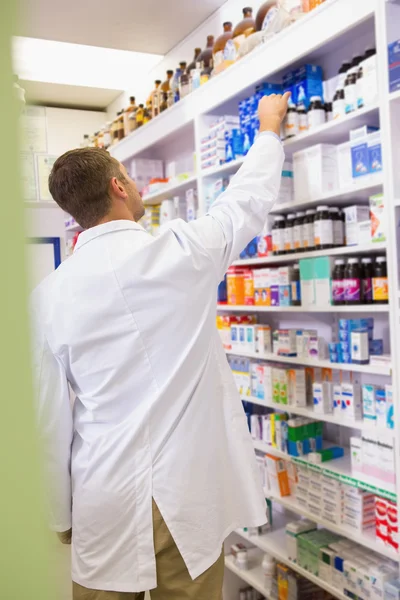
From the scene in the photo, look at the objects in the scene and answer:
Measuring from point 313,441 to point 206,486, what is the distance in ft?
4.66

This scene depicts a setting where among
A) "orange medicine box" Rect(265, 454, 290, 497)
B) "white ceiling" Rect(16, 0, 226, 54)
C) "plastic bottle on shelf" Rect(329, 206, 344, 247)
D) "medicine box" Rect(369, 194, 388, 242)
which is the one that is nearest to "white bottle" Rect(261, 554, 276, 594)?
"orange medicine box" Rect(265, 454, 290, 497)

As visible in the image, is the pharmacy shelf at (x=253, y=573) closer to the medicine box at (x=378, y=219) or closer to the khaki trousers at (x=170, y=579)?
the khaki trousers at (x=170, y=579)

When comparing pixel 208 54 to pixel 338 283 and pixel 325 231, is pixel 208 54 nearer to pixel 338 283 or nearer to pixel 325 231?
pixel 325 231

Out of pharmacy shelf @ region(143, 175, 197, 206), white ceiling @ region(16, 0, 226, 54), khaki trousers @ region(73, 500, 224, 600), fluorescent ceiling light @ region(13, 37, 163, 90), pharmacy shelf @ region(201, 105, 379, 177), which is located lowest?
khaki trousers @ region(73, 500, 224, 600)

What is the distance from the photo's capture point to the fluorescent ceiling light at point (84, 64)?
5012 millimetres

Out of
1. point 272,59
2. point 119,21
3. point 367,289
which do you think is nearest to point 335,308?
point 367,289

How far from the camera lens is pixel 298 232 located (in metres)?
3.03

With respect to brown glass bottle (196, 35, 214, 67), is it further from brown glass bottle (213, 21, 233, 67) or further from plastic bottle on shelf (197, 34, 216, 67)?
brown glass bottle (213, 21, 233, 67)

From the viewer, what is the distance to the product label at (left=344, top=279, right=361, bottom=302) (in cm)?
265

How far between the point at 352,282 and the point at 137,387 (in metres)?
1.25

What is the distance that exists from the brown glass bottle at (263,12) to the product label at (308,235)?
1235mm

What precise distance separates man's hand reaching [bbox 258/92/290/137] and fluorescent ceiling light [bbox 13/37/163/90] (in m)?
3.06

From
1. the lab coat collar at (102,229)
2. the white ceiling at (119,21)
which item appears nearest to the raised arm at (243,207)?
the lab coat collar at (102,229)

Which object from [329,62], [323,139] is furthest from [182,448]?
[329,62]
